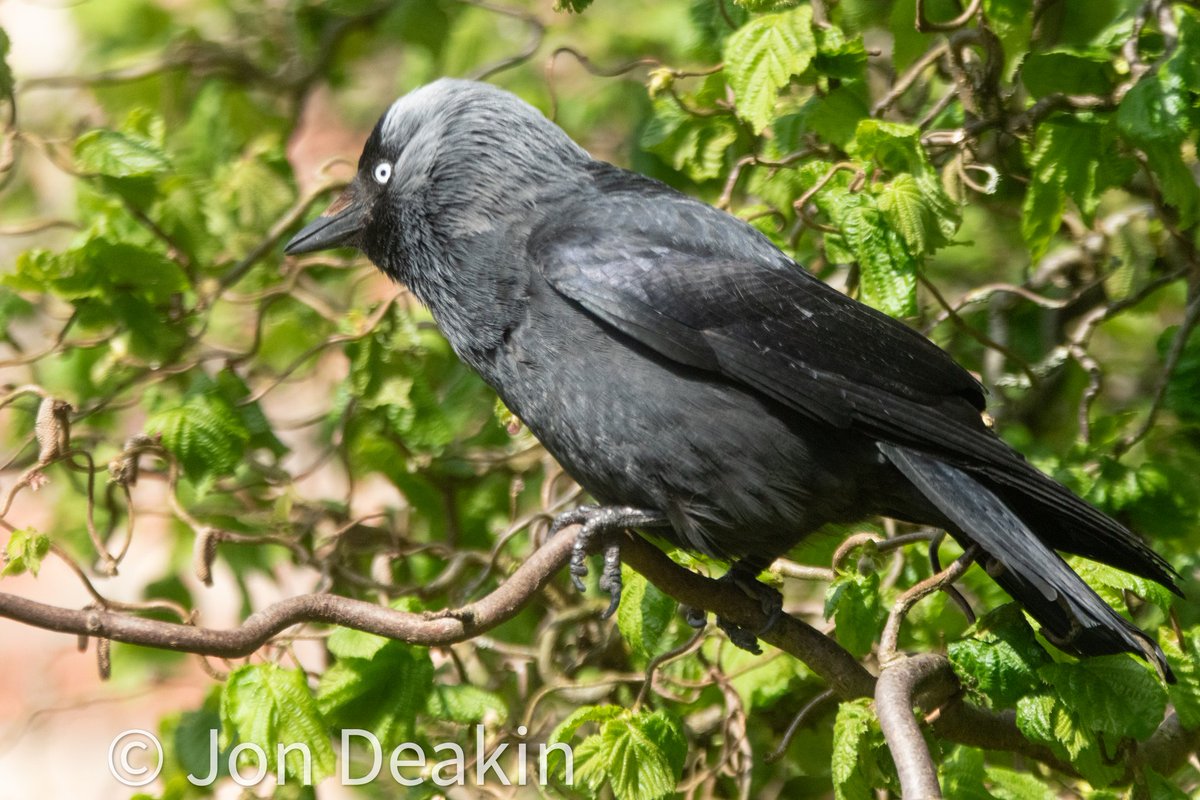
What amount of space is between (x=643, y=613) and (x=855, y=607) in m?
0.51

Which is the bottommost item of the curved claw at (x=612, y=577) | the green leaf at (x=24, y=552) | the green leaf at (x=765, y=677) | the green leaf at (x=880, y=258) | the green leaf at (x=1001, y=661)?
the green leaf at (x=765, y=677)

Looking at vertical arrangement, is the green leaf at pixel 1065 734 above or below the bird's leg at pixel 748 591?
above

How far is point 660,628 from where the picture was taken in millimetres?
3281

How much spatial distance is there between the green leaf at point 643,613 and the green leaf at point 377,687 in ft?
1.76

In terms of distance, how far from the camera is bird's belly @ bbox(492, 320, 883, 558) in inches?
126

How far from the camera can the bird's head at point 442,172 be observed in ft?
12.1

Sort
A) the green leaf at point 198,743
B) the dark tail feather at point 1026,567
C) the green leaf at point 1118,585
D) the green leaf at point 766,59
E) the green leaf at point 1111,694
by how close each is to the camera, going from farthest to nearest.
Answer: the green leaf at point 198,743 < the green leaf at point 766,59 < the green leaf at point 1118,585 < the dark tail feather at point 1026,567 < the green leaf at point 1111,694

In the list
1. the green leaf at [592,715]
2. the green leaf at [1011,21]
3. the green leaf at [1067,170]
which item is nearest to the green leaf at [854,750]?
the green leaf at [592,715]

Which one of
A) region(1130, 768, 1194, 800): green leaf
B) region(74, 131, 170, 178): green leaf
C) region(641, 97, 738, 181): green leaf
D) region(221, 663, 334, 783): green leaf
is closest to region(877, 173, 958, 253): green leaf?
region(641, 97, 738, 181): green leaf

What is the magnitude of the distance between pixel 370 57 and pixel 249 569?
2299 millimetres

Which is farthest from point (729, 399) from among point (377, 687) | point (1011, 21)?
point (1011, 21)

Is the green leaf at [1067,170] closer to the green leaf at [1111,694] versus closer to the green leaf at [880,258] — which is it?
the green leaf at [880,258]

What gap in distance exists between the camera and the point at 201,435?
376 cm

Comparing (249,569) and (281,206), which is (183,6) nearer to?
(281,206)
